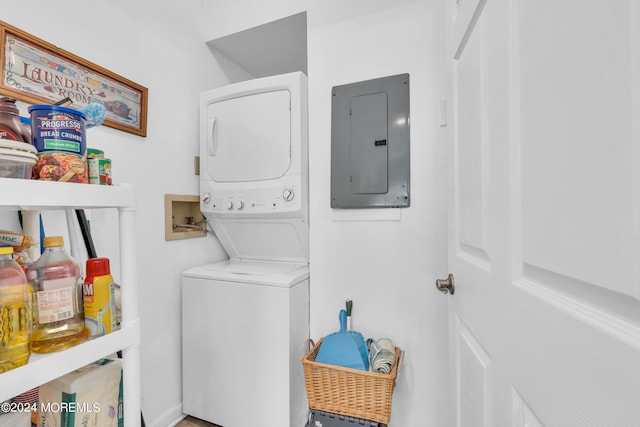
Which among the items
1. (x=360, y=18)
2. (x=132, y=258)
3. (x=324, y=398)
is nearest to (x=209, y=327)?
(x=324, y=398)

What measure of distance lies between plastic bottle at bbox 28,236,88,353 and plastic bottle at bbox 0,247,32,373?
0.11 ft

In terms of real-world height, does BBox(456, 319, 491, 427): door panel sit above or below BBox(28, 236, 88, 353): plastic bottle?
below

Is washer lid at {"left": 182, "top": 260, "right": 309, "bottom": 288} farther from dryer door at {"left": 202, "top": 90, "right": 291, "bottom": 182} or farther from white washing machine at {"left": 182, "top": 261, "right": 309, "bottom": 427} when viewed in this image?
dryer door at {"left": 202, "top": 90, "right": 291, "bottom": 182}

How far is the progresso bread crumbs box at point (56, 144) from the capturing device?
0.69 metres

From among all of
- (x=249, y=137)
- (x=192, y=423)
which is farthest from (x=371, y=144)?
(x=192, y=423)

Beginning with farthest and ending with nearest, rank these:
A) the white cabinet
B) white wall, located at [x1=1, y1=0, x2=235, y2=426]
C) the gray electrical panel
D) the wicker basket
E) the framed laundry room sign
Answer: the gray electrical panel
white wall, located at [x1=1, y1=0, x2=235, y2=426]
the wicker basket
the framed laundry room sign
the white cabinet

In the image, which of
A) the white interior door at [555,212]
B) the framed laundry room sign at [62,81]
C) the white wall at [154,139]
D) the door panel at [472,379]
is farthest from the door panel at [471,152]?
the white wall at [154,139]

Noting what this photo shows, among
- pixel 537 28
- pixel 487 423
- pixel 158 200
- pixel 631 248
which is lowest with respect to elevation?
pixel 487 423

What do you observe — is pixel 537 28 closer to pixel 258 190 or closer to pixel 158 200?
pixel 258 190

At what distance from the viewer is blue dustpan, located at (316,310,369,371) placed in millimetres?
1352

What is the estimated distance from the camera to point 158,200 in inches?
66.7

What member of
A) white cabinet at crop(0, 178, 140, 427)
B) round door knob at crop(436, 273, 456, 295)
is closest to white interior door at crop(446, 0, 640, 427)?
round door knob at crop(436, 273, 456, 295)

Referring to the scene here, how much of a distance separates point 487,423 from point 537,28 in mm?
816

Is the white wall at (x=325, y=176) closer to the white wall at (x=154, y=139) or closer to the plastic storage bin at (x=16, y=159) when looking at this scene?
the white wall at (x=154, y=139)
